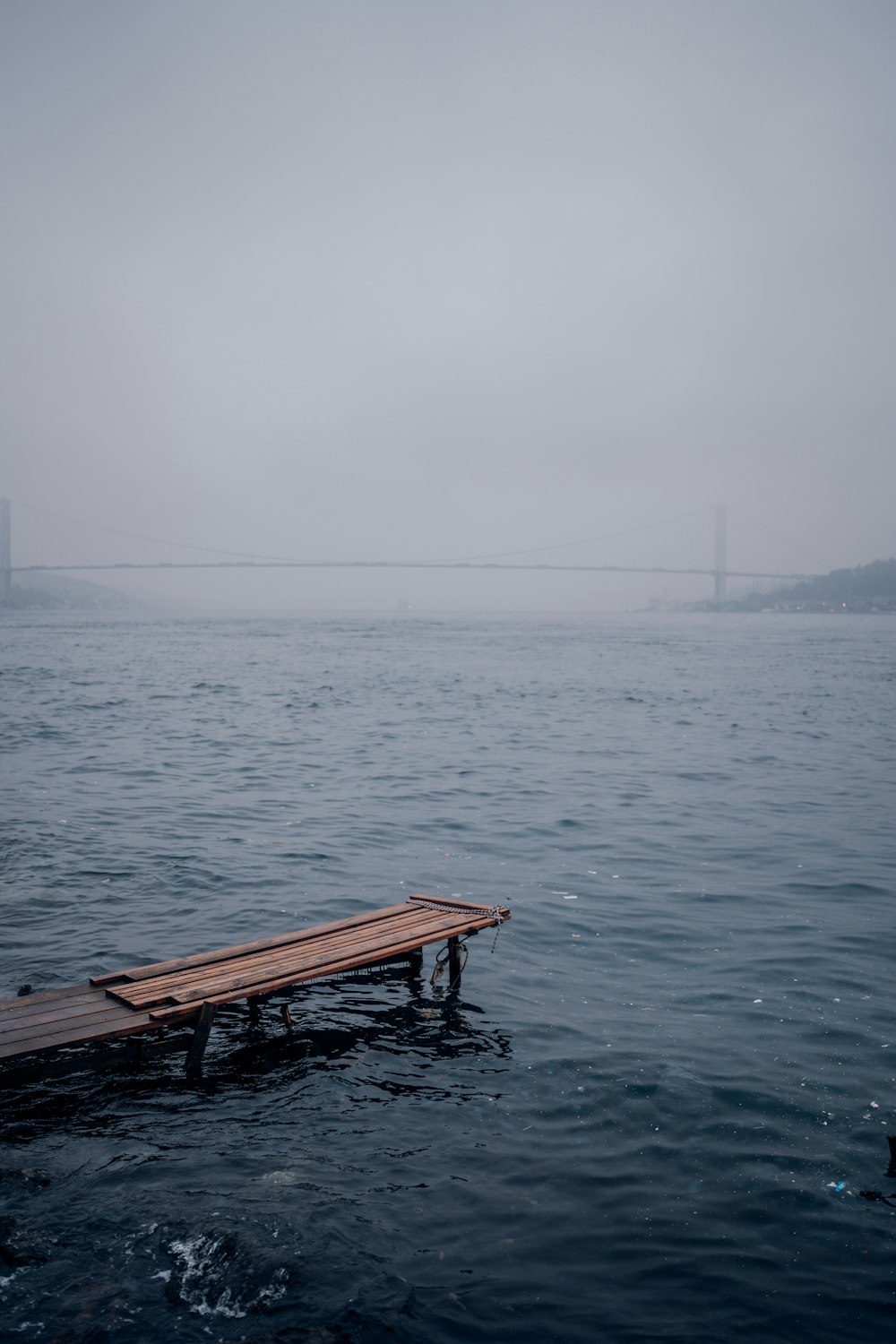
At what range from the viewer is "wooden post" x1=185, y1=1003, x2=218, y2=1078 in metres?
6.54

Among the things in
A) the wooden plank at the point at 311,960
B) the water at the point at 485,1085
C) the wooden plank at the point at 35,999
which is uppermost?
the wooden plank at the point at 311,960

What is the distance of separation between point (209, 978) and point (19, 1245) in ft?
8.14

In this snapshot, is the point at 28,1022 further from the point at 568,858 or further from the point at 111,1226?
the point at 568,858

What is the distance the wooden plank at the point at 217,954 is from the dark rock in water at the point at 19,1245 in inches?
85.7

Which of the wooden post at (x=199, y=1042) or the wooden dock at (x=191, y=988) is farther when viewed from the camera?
the wooden post at (x=199, y=1042)

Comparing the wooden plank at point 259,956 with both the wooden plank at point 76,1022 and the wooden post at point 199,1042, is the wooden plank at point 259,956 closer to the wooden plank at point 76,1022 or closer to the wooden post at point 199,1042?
the wooden plank at point 76,1022

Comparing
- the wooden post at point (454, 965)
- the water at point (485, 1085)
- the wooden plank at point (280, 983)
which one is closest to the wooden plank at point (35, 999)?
the water at point (485, 1085)

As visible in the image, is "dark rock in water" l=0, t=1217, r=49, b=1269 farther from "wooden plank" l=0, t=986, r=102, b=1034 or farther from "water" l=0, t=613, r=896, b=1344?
"wooden plank" l=0, t=986, r=102, b=1034

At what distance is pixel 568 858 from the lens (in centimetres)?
1303

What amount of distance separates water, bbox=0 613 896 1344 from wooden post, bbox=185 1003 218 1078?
0.17 m

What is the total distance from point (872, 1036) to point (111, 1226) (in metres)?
5.58

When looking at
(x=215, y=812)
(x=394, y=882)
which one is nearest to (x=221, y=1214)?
(x=394, y=882)

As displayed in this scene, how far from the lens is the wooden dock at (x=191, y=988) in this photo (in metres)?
6.27

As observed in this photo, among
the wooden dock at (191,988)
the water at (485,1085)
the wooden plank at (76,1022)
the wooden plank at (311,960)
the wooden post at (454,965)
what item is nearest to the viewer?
the water at (485,1085)
